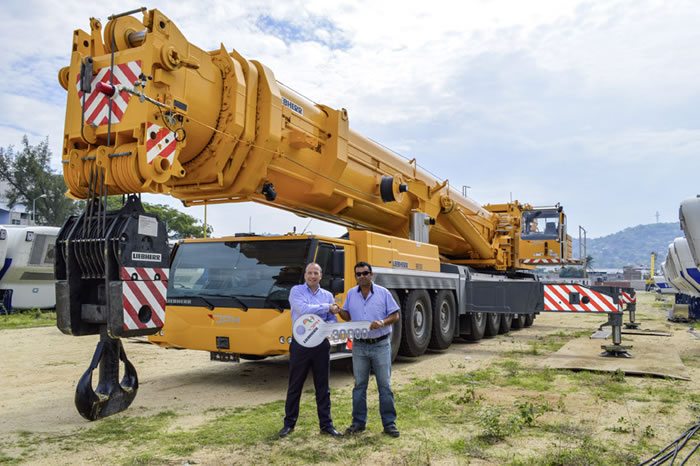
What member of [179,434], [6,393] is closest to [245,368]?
[6,393]

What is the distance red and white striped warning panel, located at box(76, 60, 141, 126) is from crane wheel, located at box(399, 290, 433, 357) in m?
Answer: 5.26

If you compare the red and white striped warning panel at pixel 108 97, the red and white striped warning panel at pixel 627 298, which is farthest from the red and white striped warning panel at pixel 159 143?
the red and white striped warning panel at pixel 627 298

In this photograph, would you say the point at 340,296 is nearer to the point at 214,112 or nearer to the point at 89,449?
the point at 214,112

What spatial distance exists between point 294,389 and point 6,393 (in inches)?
165

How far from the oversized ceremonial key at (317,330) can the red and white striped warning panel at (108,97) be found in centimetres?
259

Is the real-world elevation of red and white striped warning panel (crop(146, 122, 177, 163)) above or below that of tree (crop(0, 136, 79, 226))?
below

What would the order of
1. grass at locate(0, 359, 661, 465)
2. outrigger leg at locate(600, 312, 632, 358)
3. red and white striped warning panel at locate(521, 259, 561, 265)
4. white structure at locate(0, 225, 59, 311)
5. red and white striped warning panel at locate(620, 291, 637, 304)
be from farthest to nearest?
1. white structure at locate(0, 225, 59, 311)
2. red and white striped warning panel at locate(521, 259, 561, 265)
3. red and white striped warning panel at locate(620, 291, 637, 304)
4. outrigger leg at locate(600, 312, 632, 358)
5. grass at locate(0, 359, 661, 465)

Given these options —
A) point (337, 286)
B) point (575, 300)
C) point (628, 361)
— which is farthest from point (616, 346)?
point (337, 286)

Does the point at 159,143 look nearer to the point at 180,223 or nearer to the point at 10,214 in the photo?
the point at 180,223

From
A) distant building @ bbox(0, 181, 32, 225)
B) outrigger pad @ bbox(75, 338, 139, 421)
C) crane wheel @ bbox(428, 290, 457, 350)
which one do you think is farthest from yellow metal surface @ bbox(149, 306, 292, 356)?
distant building @ bbox(0, 181, 32, 225)

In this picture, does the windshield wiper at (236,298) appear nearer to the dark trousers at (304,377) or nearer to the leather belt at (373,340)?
the dark trousers at (304,377)

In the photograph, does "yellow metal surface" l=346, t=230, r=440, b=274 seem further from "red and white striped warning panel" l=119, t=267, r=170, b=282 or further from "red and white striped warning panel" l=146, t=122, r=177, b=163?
"red and white striped warning panel" l=146, t=122, r=177, b=163

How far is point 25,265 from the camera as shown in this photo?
17.5 metres

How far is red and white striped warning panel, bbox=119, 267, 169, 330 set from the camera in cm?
509
